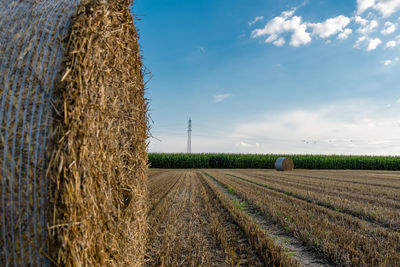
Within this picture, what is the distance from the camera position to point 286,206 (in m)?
7.43

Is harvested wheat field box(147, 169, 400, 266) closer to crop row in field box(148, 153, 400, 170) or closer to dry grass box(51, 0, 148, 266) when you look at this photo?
dry grass box(51, 0, 148, 266)

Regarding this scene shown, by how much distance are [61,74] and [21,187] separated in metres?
1.01

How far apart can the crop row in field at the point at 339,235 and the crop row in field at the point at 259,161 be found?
32.1 m

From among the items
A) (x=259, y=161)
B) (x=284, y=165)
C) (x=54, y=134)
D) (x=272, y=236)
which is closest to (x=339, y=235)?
(x=272, y=236)

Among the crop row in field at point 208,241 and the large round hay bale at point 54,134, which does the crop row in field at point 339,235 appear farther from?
the large round hay bale at point 54,134

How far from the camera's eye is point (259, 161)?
38.8 metres

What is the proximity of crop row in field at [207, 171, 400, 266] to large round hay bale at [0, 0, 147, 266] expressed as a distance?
347 centimetres

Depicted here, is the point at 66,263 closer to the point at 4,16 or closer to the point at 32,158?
the point at 32,158

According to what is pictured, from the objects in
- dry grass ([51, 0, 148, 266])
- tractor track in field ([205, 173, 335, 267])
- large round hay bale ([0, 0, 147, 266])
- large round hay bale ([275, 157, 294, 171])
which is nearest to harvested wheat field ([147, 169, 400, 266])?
tractor track in field ([205, 173, 335, 267])

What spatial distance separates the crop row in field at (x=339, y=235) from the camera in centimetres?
398

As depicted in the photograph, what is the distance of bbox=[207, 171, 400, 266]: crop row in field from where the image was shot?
3.98m

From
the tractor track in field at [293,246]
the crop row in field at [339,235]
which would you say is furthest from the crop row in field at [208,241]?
the crop row in field at [339,235]

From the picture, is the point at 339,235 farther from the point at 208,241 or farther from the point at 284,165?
the point at 284,165

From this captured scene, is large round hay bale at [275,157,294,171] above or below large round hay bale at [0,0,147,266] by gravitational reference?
below
